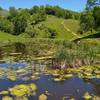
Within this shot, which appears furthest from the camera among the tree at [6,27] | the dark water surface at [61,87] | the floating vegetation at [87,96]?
the tree at [6,27]

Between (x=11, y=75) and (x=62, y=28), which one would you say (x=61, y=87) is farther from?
(x=62, y=28)

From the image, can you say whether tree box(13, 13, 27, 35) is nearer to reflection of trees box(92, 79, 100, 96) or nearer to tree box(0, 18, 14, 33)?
tree box(0, 18, 14, 33)

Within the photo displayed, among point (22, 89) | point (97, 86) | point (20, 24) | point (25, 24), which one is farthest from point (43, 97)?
point (20, 24)

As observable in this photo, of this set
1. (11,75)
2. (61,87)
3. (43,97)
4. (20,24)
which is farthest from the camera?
(20,24)

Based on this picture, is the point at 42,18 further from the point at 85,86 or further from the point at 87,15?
the point at 85,86

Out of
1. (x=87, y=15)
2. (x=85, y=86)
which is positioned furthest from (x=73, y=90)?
(x=87, y=15)

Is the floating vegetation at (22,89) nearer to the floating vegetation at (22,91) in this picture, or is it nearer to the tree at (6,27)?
the floating vegetation at (22,91)

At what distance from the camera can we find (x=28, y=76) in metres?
30.0

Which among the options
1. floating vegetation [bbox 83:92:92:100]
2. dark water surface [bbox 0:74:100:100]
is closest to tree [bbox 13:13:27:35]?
dark water surface [bbox 0:74:100:100]

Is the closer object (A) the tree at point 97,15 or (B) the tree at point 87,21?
(A) the tree at point 97,15

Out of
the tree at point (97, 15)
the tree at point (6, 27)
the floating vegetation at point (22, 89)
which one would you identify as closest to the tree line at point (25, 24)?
the tree at point (6, 27)

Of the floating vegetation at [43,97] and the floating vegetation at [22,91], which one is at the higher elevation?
the floating vegetation at [22,91]

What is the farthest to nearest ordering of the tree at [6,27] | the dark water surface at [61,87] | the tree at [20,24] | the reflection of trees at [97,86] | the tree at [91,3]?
the tree at [6,27] < the tree at [20,24] < the tree at [91,3] < the reflection of trees at [97,86] < the dark water surface at [61,87]

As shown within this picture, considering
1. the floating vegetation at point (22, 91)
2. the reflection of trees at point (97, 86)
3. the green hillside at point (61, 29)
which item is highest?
the green hillside at point (61, 29)
